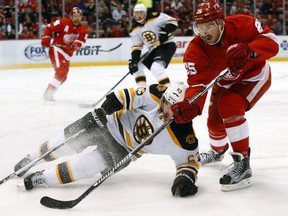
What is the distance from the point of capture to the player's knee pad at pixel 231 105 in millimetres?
2762

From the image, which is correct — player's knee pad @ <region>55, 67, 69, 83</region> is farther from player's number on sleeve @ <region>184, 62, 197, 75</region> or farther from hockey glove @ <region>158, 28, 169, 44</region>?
player's number on sleeve @ <region>184, 62, 197, 75</region>

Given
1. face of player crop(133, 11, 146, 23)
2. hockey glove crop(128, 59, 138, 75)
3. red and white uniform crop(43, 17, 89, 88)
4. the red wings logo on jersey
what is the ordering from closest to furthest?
1. hockey glove crop(128, 59, 138, 75)
2. face of player crop(133, 11, 146, 23)
3. red and white uniform crop(43, 17, 89, 88)
4. the red wings logo on jersey

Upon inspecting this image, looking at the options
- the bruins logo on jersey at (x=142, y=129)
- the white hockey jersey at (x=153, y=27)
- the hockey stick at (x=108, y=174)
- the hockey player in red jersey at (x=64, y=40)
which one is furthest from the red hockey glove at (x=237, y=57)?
the hockey player in red jersey at (x=64, y=40)

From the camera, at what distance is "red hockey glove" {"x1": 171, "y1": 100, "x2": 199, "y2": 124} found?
2.56m

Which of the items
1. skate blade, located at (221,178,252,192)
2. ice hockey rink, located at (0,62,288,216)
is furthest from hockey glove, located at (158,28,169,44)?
skate blade, located at (221,178,252,192)

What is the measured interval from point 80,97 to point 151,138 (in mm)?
4070

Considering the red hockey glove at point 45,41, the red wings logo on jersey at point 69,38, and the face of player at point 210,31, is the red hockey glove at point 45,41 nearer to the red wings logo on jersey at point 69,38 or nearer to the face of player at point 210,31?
the red wings logo on jersey at point 69,38

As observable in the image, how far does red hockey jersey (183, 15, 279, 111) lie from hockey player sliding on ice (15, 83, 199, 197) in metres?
0.16

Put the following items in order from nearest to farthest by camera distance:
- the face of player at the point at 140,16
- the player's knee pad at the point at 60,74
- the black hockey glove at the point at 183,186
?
the black hockey glove at the point at 183,186, the face of player at the point at 140,16, the player's knee pad at the point at 60,74

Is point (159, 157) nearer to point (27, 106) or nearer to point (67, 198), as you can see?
point (67, 198)

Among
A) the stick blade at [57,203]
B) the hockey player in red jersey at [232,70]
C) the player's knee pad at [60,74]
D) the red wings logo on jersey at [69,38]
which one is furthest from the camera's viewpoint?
the red wings logo on jersey at [69,38]

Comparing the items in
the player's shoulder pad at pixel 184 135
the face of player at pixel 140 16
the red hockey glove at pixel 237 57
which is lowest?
the player's shoulder pad at pixel 184 135

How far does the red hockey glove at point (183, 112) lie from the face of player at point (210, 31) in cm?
38

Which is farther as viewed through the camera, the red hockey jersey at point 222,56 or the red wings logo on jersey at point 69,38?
the red wings logo on jersey at point 69,38
